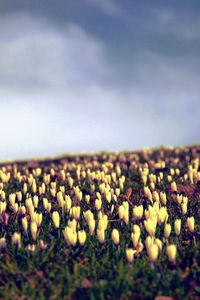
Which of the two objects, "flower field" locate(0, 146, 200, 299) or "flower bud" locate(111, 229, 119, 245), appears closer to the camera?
"flower field" locate(0, 146, 200, 299)

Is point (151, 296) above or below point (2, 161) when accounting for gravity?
below

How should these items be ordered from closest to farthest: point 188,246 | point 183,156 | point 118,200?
point 188,246
point 118,200
point 183,156

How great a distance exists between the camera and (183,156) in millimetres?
15992

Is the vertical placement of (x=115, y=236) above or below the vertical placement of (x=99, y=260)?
above

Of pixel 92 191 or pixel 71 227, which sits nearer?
pixel 71 227

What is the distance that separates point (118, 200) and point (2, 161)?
41.3 feet

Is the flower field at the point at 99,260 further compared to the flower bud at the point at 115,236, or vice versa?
the flower bud at the point at 115,236

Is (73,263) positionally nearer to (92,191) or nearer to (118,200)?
(118,200)

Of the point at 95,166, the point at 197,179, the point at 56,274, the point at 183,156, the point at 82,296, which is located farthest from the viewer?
the point at 183,156

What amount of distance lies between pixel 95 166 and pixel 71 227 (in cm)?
838

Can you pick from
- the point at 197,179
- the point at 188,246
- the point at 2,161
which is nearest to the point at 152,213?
the point at 188,246

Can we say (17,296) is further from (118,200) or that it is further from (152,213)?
(118,200)

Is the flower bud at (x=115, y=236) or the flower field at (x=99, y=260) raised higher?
the flower bud at (x=115, y=236)

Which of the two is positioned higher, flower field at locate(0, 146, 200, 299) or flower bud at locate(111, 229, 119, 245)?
flower bud at locate(111, 229, 119, 245)
